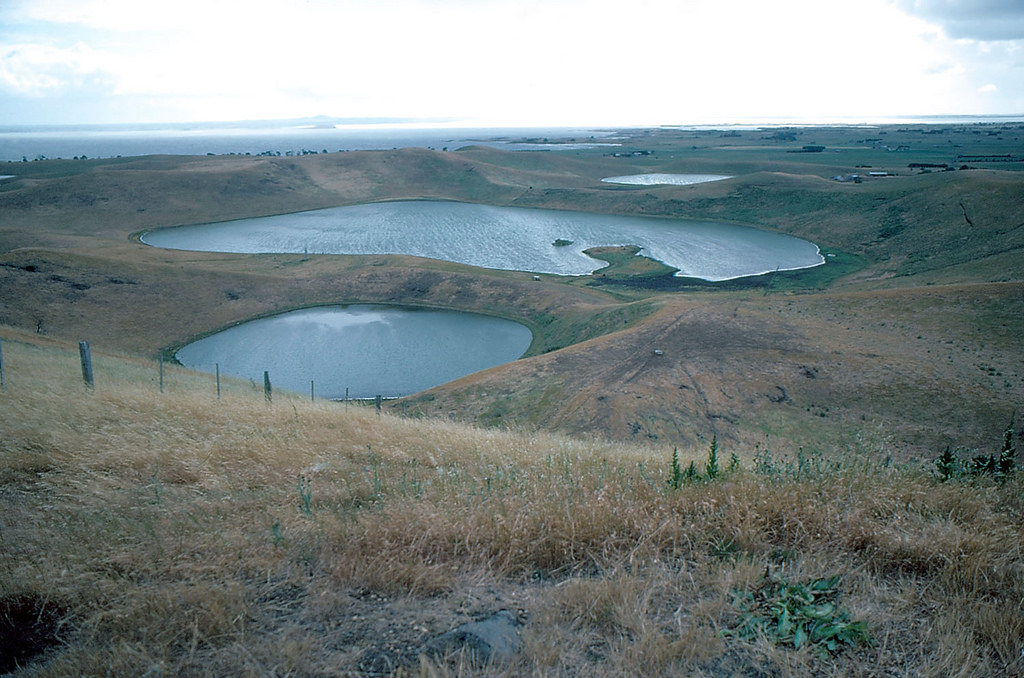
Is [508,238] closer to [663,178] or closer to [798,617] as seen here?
[663,178]

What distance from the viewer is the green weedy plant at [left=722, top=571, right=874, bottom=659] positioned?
10.6 feet

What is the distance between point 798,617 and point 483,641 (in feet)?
6.04

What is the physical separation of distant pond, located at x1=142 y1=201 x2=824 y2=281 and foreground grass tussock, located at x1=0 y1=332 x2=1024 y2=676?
159 feet

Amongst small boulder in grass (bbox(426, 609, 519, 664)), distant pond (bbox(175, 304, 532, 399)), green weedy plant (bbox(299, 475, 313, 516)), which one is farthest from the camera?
distant pond (bbox(175, 304, 532, 399))

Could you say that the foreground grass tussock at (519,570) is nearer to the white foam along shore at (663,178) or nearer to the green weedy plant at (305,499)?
the green weedy plant at (305,499)

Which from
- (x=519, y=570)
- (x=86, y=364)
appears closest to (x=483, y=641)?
(x=519, y=570)

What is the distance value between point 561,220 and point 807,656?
78.9 meters

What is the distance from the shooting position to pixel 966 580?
3.65 meters

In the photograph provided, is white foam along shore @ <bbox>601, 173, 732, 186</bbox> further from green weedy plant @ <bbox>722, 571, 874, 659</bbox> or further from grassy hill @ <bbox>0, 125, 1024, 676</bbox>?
green weedy plant @ <bbox>722, 571, 874, 659</bbox>

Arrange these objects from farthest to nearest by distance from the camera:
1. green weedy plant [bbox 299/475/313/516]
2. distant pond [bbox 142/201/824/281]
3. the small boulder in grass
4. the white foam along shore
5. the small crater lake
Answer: the white foam along shore, distant pond [bbox 142/201/824/281], the small crater lake, green weedy plant [bbox 299/475/313/516], the small boulder in grass

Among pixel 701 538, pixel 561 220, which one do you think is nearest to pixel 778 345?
pixel 701 538

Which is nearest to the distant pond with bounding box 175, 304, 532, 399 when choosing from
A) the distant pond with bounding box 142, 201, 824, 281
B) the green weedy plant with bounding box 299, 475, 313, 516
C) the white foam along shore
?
the distant pond with bounding box 142, 201, 824, 281

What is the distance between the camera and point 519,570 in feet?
12.9

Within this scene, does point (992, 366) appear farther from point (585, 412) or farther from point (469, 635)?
point (469, 635)
